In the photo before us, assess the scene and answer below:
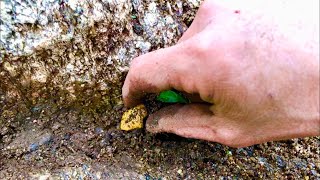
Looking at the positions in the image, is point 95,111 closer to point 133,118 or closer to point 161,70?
point 133,118

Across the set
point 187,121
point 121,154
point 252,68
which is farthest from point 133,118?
point 252,68

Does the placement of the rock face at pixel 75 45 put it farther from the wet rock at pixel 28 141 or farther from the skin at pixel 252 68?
the skin at pixel 252 68

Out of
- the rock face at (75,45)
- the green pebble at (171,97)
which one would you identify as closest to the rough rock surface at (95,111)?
the rock face at (75,45)

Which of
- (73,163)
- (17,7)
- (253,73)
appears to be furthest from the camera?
(73,163)

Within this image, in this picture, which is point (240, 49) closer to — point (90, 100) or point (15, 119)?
point (90, 100)

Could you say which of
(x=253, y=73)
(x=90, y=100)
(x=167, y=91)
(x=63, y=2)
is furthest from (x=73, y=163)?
(x=253, y=73)

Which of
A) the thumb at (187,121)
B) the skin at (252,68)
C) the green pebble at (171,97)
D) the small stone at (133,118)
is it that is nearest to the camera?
the skin at (252,68)

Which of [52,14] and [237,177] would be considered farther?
[237,177]
